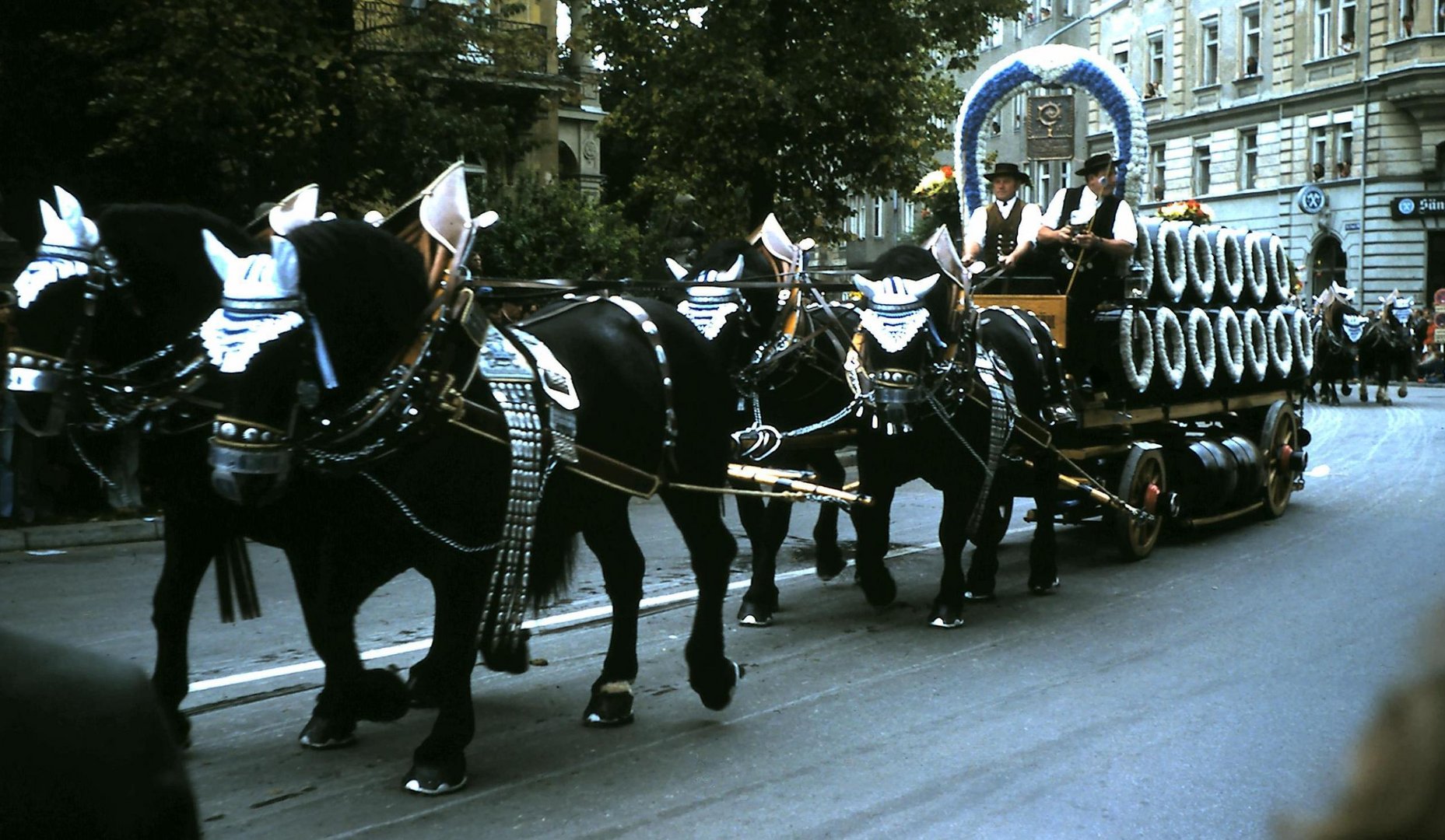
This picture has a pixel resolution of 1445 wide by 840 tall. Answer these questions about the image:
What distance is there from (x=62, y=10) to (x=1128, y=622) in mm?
12981

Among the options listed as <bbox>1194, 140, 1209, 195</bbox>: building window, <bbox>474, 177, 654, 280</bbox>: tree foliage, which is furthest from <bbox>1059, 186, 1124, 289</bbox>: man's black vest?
<bbox>1194, 140, 1209, 195</bbox>: building window

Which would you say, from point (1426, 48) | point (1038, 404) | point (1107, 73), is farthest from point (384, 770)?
point (1426, 48)

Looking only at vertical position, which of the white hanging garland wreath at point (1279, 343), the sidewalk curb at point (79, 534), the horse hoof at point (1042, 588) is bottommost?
the horse hoof at point (1042, 588)

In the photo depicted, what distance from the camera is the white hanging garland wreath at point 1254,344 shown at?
498 inches

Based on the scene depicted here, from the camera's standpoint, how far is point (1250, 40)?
1903 inches

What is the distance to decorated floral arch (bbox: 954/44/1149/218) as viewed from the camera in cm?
1093

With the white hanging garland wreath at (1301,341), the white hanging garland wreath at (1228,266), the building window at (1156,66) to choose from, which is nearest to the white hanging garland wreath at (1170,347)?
the white hanging garland wreath at (1228,266)

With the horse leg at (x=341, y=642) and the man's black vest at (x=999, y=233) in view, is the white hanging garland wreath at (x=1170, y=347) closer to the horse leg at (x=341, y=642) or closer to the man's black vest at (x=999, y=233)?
the man's black vest at (x=999, y=233)

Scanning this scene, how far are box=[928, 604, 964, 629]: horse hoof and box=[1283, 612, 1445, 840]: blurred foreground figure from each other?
24.4 feet

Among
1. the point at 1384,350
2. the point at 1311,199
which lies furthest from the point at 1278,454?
the point at 1311,199

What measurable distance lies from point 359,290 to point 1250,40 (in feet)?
156

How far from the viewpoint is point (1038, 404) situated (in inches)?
376

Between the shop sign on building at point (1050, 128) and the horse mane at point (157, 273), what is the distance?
8.10 meters

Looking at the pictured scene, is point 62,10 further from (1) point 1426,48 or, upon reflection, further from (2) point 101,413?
(1) point 1426,48
